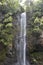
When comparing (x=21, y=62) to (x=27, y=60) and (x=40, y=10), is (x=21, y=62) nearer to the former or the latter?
(x=27, y=60)

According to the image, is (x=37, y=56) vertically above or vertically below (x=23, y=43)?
below

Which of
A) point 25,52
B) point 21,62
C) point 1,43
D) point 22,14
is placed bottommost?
point 21,62

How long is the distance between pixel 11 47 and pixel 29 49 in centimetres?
45

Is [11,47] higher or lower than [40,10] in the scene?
lower

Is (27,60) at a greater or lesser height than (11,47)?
lesser

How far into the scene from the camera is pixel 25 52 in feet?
11.7

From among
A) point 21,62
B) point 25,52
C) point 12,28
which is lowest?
point 21,62

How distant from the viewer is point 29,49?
141 inches

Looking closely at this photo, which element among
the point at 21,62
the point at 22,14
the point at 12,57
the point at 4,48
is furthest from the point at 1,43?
the point at 22,14

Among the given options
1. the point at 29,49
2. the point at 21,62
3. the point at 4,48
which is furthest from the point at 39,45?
the point at 4,48

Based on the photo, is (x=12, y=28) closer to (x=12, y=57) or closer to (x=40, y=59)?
(x=12, y=57)

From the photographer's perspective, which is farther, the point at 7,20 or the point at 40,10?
the point at 40,10

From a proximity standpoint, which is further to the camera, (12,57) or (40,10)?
(40,10)

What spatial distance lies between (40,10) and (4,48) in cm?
133
